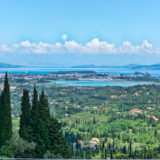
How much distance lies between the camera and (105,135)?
2728cm

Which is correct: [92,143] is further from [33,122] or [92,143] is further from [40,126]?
[40,126]

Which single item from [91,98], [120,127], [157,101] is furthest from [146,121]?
[91,98]

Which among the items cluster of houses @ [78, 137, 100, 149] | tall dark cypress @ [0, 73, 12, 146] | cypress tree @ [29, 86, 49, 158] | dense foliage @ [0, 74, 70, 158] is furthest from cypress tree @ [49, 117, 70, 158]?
cluster of houses @ [78, 137, 100, 149]

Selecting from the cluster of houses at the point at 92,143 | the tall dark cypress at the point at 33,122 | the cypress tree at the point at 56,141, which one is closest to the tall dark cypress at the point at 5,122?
the tall dark cypress at the point at 33,122

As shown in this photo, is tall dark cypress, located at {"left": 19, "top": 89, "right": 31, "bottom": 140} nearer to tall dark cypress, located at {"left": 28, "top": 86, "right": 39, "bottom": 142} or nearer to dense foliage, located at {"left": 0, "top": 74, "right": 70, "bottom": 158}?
dense foliage, located at {"left": 0, "top": 74, "right": 70, "bottom": 158}

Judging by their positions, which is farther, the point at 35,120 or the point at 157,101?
Result: the point at 157,101

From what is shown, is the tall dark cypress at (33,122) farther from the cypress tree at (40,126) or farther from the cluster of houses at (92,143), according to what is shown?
the cluster of houses at (92,143)

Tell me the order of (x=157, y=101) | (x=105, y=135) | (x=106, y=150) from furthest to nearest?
(x=157, y=101)
(x=105, y=135)
(x=106, y=150)

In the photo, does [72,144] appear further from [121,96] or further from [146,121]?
[121,96]

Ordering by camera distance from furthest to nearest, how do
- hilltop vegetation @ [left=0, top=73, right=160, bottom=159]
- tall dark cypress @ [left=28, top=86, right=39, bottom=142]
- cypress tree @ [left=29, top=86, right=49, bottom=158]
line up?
hilltop vegetation @ [left=0, top=73, right=160, bottom=159] < tall dark cypress @ [left=28, top=86, right=39, bottom=142] < cypress tree @ [left=29, top=86, right=49, bottom=158]

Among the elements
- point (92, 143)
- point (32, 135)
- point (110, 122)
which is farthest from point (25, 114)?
point (110, 122)

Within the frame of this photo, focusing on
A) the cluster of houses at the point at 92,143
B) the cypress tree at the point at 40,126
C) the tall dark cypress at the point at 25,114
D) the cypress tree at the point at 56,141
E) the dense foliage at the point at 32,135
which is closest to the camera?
the dense foliage at the point at 32,135

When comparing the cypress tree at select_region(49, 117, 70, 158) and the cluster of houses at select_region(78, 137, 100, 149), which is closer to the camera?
the cypress tree at select_region(49, 117, 70, 158)

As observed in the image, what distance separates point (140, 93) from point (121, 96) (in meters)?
5.31
